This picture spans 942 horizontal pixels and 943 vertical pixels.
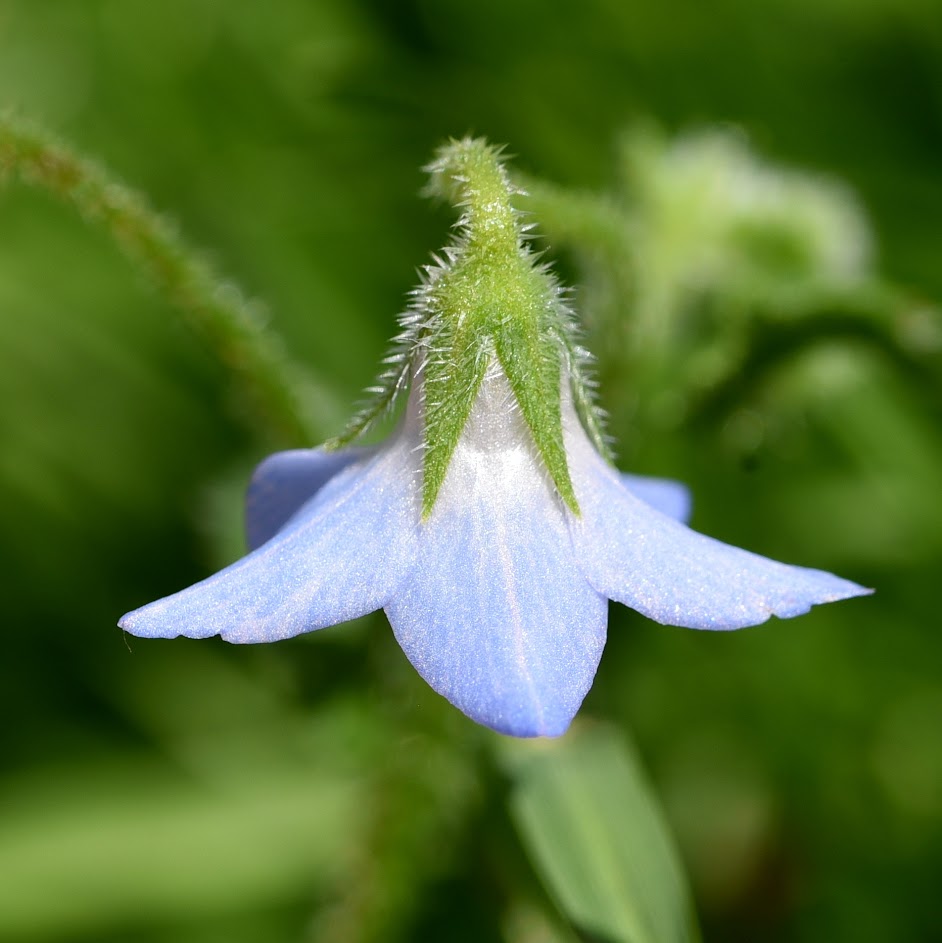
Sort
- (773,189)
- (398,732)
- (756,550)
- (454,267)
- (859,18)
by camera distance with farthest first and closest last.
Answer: (859,18) → (756,550) → (773,189) → (398,732) → (454,267)

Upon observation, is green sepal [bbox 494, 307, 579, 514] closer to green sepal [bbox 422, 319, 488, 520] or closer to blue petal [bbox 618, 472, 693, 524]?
green sepal [bbox 422, 319, 488, 520]

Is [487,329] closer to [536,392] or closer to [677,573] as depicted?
[536,392]

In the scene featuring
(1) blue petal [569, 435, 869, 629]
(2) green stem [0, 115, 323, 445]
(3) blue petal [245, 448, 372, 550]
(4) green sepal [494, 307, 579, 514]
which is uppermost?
(2) green stem [0, 115, 323, 445]

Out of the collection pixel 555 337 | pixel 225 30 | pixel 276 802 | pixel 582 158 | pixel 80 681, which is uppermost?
pixel 225 30

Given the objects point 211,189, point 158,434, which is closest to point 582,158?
point 211,189

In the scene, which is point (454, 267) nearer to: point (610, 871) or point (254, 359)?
point (254, 359)

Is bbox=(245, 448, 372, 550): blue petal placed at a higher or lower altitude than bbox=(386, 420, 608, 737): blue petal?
higher

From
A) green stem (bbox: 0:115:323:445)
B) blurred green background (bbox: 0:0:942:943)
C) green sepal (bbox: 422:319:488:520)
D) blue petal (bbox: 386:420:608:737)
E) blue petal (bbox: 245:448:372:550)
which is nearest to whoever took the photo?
blue petal (bbox: 386:420:608:737)

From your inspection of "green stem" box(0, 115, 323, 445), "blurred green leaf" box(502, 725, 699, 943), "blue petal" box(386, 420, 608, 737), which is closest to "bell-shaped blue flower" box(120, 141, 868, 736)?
"blue petal" box(386, 420, 608, 737)
